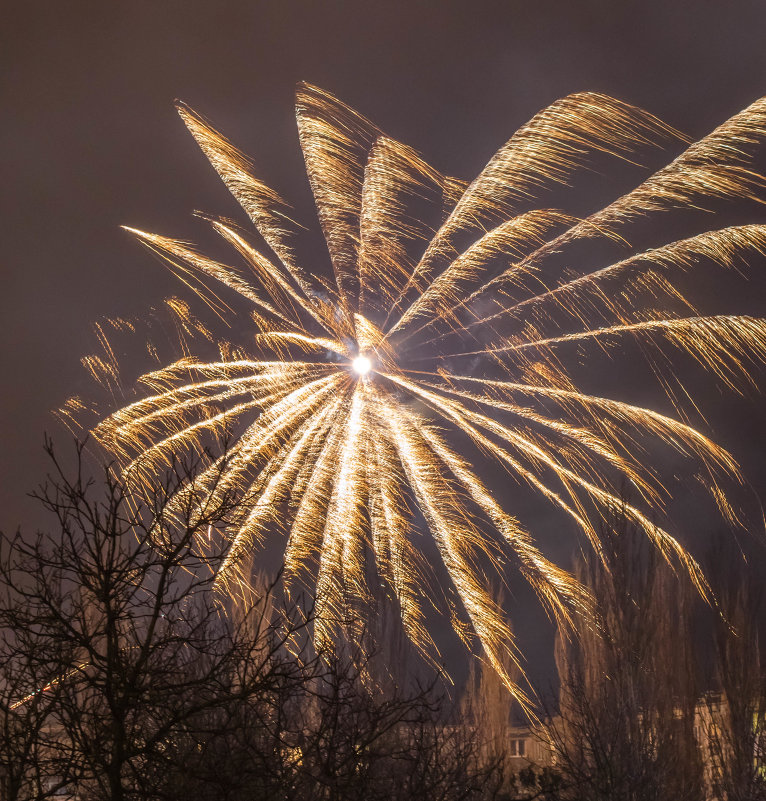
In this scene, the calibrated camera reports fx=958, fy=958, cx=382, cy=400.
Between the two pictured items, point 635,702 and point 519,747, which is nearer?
point 635,702

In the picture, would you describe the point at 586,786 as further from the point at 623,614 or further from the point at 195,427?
the point at 195,427

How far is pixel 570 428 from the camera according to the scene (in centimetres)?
1349

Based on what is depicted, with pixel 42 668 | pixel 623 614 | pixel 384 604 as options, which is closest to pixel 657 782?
pixel 623 614

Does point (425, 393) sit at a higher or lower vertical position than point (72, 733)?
higher

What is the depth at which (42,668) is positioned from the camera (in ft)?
25.1

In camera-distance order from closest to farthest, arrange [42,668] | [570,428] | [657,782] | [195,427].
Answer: [42,668]
[570,428]
[195,427]
[657,782]

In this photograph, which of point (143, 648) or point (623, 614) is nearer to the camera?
point (143, 648)

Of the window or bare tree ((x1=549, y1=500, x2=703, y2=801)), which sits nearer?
bare tree ((x1=549, y1=500, x2=703, y2=801))

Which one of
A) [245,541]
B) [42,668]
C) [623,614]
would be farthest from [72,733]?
[623,614]

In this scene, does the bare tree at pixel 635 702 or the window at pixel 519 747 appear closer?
the bare tree at pixel 635 702

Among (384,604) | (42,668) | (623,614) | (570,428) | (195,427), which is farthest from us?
(384,604)

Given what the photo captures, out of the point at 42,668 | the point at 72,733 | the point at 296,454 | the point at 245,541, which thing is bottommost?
the point at 72,733

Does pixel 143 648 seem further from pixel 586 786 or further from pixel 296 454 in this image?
pixel 586 786

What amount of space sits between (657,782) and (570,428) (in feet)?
28.8
